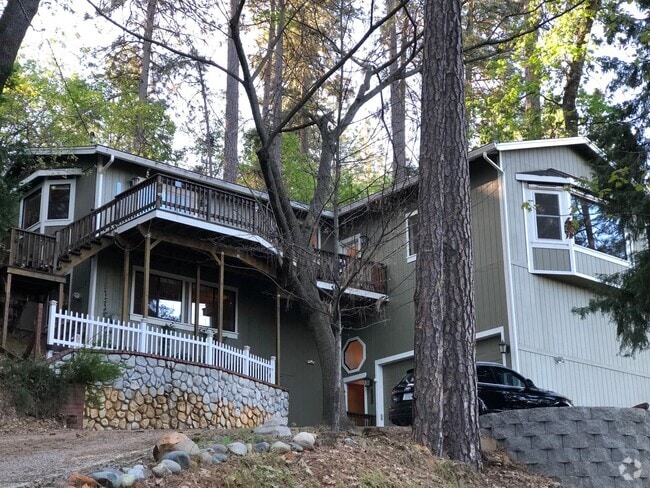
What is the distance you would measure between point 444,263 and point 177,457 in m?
4.25

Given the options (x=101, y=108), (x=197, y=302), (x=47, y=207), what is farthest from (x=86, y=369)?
(x=101, y=108)

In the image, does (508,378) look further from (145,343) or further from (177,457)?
(177,457)

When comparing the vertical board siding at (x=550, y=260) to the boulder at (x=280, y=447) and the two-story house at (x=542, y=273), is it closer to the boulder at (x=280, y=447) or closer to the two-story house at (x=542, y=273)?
the two-story house at (x=542, y=273)

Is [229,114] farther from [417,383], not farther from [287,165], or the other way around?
[417,383]

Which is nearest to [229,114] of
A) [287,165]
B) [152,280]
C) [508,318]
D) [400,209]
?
[287,165]

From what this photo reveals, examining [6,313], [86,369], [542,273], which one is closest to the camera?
[86,369]

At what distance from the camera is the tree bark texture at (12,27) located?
15.1m

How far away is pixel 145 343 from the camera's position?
629 inches

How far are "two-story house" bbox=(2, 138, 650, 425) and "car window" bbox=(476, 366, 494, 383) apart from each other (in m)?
3.30

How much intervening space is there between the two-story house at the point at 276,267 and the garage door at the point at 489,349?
3cm

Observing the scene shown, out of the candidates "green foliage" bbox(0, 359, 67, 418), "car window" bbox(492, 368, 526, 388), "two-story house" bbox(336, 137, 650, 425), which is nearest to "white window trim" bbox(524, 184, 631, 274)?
"two-story house" bbox(336, 137, 650, 425)

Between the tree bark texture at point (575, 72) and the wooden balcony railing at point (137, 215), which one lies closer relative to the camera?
the wooden balcony railing at point (137, 215)

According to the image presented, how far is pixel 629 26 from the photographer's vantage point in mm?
14367

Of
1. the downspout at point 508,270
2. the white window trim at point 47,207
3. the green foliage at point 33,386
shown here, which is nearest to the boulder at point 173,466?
the green foliage at point 33,386
